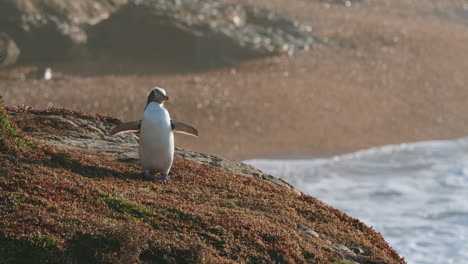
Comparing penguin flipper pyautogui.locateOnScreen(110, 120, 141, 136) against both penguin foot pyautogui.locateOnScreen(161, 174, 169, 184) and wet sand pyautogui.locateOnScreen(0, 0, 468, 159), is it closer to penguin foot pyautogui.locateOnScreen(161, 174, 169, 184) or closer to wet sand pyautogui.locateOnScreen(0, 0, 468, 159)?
penguin foot pyautogui.locateOnScreen(161, 174, 169, 184)

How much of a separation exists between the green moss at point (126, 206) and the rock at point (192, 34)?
1482 inches

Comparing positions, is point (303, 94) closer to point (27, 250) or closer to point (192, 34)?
point (192, 34)

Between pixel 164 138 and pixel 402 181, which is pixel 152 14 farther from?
pixel 164 138

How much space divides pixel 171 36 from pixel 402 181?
837 inches

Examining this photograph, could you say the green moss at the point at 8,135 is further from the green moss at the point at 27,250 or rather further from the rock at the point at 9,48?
the rock at the point at 9,48

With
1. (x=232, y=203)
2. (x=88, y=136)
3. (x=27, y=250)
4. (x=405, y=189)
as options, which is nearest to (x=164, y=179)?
(x=232, y=203)

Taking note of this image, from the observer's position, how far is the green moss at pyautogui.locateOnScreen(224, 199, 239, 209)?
1439 centimetres

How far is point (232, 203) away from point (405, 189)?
2075 cm

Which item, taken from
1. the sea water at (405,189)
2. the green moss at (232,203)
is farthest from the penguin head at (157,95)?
the sea water at (405,189)

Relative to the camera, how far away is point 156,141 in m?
15.2

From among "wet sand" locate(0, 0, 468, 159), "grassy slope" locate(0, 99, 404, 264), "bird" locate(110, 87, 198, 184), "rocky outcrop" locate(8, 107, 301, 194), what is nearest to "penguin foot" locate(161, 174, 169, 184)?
"bird" locate(110, 87, 198, 184)

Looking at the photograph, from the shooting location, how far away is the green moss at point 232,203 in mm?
14391

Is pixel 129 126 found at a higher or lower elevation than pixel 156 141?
higher

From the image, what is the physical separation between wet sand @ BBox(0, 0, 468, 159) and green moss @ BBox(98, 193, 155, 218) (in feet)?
77.0
